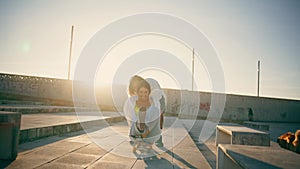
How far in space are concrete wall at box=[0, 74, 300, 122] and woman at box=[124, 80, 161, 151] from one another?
19528 mm

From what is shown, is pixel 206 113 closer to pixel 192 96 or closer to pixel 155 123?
pixel 192 96

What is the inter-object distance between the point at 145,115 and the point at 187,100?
22520 millimetres

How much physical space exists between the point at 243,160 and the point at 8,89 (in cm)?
2226

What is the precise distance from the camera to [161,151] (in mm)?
5109

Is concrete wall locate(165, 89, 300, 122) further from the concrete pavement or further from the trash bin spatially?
the trash bin

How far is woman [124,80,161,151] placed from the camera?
479cm

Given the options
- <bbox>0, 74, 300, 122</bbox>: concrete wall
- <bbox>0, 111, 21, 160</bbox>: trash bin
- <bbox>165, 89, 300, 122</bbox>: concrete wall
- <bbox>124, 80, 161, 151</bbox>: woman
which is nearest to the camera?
<bbox>0, 111, 21, 160</bbox>: trash bin

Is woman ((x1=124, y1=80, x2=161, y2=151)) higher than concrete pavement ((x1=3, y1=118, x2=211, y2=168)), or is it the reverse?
woman ((x1=124, y1=80, x2=161, y2=151))

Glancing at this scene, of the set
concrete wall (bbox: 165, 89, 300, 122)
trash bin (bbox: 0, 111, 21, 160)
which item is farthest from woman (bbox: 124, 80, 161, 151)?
concrete wall (bbox: 165, 89, 300, 122)

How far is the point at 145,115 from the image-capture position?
15.7 ft

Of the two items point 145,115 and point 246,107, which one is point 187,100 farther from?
point 145,115

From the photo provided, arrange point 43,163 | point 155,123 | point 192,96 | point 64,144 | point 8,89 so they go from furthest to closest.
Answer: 1. point 192,96
2. point 8,89
3. point 64,144
4. point 155,123
5. point 43,163

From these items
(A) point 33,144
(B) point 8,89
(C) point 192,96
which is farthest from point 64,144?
(C) point 192,96

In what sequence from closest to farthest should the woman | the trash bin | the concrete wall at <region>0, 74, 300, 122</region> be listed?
the trash bin, the woman, the concrete wall at <region>0, 74, 300, 122</region>
